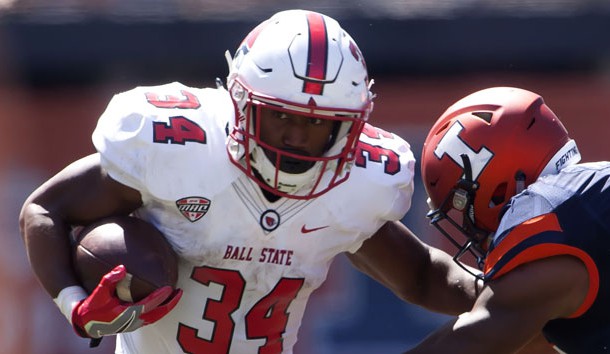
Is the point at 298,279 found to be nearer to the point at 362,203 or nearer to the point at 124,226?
the point at 362,203

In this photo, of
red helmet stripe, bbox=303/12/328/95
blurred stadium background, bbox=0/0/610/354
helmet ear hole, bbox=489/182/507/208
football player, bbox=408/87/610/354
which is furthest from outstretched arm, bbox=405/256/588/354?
blurred stadium background, bbox=0/0/610/354

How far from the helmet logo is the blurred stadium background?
8.61ft

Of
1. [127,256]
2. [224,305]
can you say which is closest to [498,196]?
[224,305]

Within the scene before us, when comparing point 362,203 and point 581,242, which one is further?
point 362,203

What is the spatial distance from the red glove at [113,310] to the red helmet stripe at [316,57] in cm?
58

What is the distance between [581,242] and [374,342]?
2890 millimetres

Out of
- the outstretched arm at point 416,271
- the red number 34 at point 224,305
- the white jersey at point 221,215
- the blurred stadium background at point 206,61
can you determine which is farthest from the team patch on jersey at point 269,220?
the blurred stadium background at point 206,61

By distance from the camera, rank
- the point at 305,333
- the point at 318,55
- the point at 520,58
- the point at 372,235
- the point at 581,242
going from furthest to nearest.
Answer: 1. the point at 520,58
2. the point at 305,333
3. the point at 372,235
4. the point at 318,55
5. the point at 581,242

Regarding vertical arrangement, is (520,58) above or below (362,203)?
below

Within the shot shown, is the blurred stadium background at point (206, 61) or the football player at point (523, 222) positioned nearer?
the football player at point (523, 222)

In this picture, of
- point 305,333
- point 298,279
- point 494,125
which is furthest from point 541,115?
point 305,333

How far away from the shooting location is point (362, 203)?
3314mm

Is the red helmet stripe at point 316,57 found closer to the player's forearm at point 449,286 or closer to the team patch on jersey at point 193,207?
the team patch on jersey at point 193,207

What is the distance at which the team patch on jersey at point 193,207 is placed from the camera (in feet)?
10.5
